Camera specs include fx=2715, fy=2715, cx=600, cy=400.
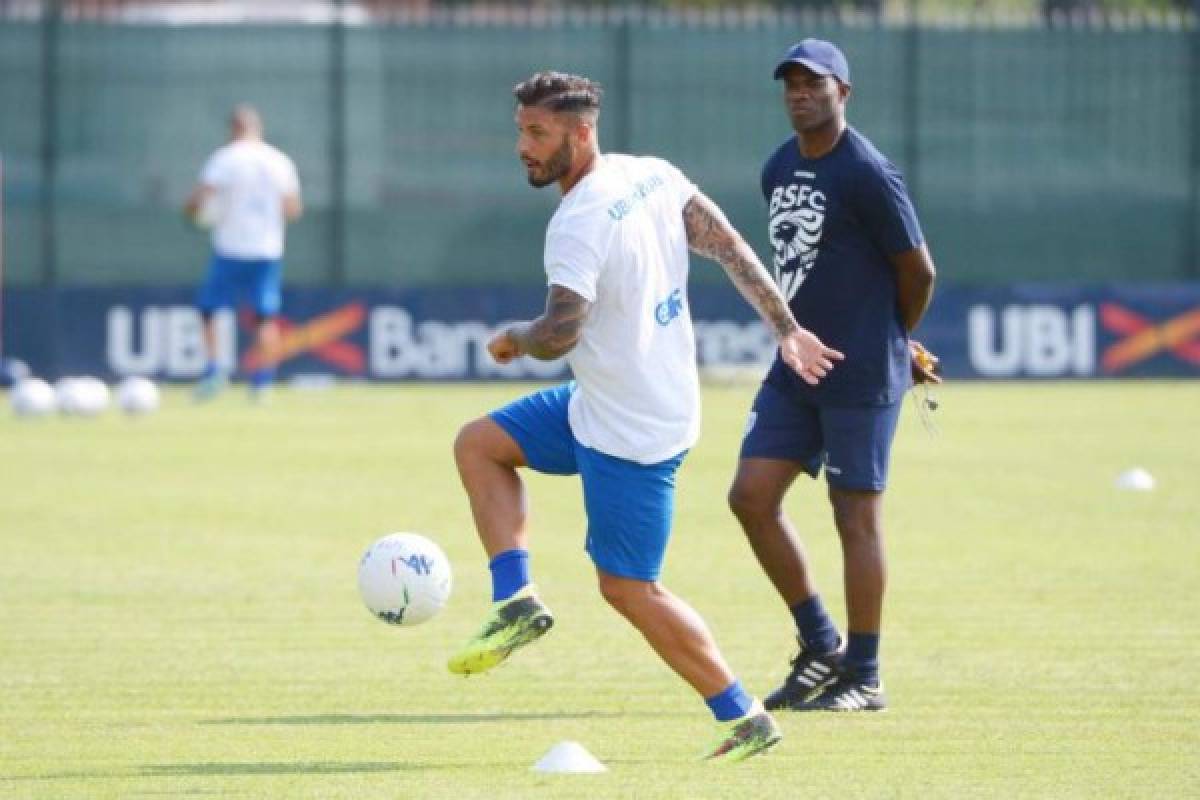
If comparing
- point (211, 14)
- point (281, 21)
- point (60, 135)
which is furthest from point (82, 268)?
point (211, 14)

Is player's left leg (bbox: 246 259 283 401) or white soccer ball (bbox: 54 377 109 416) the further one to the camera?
player's left leg (bbox: 246 259 283 401)

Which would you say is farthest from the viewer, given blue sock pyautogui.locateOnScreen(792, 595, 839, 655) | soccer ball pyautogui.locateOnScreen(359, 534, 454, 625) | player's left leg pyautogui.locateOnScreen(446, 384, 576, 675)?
blue sock pyautogui.locateOnScreen(792, 595, 839, 655)

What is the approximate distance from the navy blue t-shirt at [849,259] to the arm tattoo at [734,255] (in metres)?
1.16

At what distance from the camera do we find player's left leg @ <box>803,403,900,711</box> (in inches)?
379

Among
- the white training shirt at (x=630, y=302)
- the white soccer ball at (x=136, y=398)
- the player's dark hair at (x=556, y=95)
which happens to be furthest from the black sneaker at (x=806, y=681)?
the white soccer ball at (x=136, y=398)

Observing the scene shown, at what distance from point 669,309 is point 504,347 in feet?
1.78

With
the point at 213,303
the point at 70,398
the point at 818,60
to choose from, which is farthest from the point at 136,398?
the point at 818,60

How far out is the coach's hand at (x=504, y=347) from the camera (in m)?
8.06

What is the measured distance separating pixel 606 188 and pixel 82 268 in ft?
71.4

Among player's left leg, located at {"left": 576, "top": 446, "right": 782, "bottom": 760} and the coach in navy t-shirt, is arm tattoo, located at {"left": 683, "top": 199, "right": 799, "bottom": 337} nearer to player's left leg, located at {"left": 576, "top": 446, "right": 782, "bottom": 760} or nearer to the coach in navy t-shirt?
player's left leg, located at {"left": 576, "top": 446, "right": 782, "bottom": 760}

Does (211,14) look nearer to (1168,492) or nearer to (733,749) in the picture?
(1168,492)

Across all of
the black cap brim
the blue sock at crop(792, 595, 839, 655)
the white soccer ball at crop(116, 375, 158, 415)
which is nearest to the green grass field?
the blue sock at crop(792, 595, 839, 655)

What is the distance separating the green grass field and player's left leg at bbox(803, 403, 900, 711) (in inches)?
7.8

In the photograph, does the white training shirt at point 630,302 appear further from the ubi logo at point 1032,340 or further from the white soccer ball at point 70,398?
the ubi logo at point 1032,340
